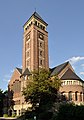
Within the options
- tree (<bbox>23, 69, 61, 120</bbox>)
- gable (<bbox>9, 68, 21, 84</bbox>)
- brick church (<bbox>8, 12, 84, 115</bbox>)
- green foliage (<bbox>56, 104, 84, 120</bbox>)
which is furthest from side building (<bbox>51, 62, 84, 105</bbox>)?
green foliage (<bbox>56, 104, 84, 120</bbox>)

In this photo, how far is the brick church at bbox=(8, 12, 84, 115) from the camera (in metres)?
56.2

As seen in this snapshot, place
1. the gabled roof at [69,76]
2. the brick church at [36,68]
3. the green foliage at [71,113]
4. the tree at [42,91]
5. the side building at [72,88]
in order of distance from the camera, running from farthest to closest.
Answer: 1. the gabled roof at [69,76]
2. the brick church at [36,68]
3. the side building at [72,88]
4. the tree at [42,91]
5. the green foliage at [71,113]

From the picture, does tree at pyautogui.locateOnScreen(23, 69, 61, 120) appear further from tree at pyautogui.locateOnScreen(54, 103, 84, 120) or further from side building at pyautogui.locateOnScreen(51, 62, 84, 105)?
tree at pyautogui.locateOnScreen(54, 103, 84, 120)

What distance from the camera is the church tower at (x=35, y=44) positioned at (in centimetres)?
6253

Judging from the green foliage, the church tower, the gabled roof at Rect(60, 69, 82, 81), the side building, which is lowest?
the green foliage

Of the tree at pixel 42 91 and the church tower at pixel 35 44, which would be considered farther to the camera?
the church tower at pixel 35 44

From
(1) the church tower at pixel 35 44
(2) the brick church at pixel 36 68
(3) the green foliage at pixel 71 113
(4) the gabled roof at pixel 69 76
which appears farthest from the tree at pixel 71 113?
(1) the church tower at pixel 35 44

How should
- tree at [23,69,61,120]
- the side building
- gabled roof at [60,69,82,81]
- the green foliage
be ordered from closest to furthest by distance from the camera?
1. the green foliage
2. tree at [23,69,61,120]
3. the side building
4. gabled roof at [60,69,82,81]

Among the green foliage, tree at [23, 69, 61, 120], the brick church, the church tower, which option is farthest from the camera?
the church tower

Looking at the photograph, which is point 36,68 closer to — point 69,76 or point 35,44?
point 35,44

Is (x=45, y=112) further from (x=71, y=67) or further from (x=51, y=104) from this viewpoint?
(x=71, y=67)

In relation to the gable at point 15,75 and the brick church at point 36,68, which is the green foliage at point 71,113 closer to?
the brick church at point 36,68

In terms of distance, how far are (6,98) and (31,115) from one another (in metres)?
28.9

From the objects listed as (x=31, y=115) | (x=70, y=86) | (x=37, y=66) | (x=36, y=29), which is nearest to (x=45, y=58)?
(x=37, y=66)
